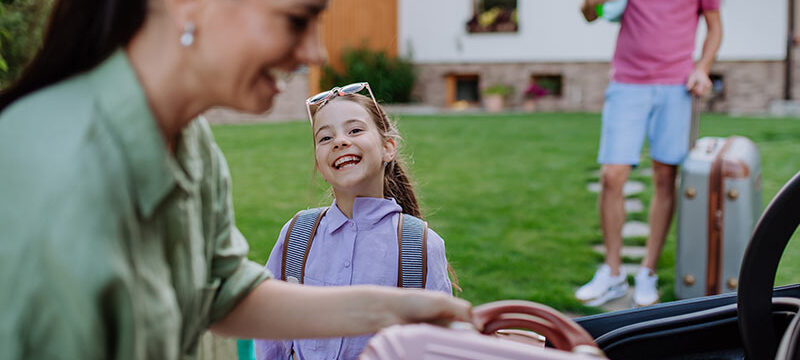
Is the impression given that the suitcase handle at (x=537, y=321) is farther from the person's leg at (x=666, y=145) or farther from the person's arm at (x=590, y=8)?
the person's arm at (x=590, y=8)

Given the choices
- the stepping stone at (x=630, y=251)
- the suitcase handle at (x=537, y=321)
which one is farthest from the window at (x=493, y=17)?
the suitcase handle at (x=537, y=321)

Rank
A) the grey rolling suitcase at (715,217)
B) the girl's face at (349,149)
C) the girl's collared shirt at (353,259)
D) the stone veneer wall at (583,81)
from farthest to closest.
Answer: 1. the stone veneer wall at (583,81)
2. the grey rolling suitcase at (715,217)
3. the girl's face at (349,149)
4. the girl's collared shirt at (353,259)

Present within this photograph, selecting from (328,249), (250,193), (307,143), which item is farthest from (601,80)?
(328,249)

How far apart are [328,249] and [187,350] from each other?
0.84m

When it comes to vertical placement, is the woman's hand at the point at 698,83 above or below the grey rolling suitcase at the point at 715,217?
above

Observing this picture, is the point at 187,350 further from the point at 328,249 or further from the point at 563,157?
A: the point at 563,157

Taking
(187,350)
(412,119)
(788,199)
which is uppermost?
(788,199)

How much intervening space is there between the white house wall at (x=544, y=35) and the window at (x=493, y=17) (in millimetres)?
139

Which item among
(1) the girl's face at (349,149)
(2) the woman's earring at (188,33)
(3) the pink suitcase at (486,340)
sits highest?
(2) the woman's earring at (188,33)

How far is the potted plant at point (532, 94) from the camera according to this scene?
17656 millimetres

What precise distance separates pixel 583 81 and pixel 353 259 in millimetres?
16544

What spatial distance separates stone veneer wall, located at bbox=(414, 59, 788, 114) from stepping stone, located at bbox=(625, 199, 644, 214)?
11.7m

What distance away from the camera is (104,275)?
0.77 m

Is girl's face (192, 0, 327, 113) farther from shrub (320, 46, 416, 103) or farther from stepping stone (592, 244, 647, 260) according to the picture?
shrub (320, 46, 416, 103)
